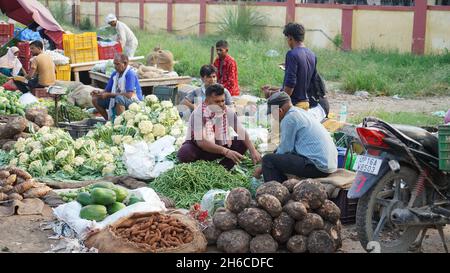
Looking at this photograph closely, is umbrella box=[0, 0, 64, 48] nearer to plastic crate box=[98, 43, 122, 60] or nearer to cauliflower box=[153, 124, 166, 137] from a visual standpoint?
plastic crate box=[98, 43, 122, 60]

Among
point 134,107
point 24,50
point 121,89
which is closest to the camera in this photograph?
point 134,107

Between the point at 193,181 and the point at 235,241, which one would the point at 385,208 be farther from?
the point at 193,181

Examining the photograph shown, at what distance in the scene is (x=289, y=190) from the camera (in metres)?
6.43

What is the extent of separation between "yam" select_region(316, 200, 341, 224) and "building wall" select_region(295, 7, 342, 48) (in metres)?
16.3

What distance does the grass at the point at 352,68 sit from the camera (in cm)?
1627

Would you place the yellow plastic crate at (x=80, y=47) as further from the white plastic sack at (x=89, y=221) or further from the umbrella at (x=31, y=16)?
the white plastic sack at (x=89, y=221)

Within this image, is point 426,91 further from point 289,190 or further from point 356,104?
point 289,190

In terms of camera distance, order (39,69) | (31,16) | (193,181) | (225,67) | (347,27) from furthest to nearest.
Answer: (347,27), (31,16), (39,69), (225,67), (193,181)

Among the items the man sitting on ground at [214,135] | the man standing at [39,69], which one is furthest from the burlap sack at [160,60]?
the man sitting on ground at [214,135]

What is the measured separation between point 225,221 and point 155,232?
59 cm

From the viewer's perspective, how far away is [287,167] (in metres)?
7.18

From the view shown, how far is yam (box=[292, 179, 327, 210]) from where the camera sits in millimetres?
6184

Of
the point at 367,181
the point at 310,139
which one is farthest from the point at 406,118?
the point at 367,181

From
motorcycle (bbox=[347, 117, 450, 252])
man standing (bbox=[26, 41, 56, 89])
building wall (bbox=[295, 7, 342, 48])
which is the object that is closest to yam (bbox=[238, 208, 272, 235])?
motorcycle (bbox=[347, 117, 450, 252])
